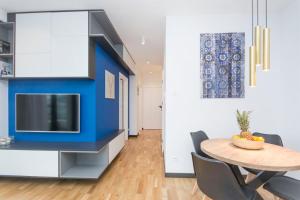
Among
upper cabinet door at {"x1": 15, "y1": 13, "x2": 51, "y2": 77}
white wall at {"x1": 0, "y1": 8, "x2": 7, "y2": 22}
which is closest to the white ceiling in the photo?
white wall at {"x1": 0, "y1": 8, "x2": 7, "y2": 22}

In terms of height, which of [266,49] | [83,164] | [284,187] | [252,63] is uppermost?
[266,49]

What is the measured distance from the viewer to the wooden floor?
2383 mm

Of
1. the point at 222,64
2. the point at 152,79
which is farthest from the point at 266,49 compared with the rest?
the point at 152,79

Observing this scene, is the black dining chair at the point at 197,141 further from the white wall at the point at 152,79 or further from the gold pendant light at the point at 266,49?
the white wall at the point at 152,79

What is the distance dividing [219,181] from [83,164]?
2.51 m

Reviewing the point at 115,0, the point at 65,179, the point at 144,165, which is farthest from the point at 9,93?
the point at 144,165

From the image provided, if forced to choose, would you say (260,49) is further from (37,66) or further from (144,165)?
(37,66)

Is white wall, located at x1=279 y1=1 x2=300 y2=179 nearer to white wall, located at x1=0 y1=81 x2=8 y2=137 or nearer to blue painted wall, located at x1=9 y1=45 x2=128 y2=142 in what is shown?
blue painted wall, located at x1=9 y1=45 x2=128 y2=142

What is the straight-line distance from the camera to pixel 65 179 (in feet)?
9.47

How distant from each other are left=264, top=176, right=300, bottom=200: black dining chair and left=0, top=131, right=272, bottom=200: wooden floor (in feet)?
2.71

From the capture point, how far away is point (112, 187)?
8.74 feet

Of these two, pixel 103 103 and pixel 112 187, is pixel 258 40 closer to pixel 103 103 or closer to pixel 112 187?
pixel 112 187

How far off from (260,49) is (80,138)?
2.91m

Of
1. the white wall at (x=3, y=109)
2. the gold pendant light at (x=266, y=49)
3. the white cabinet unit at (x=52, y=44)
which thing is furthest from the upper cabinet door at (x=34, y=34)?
the gold pendant light at (x=266, y=49)
